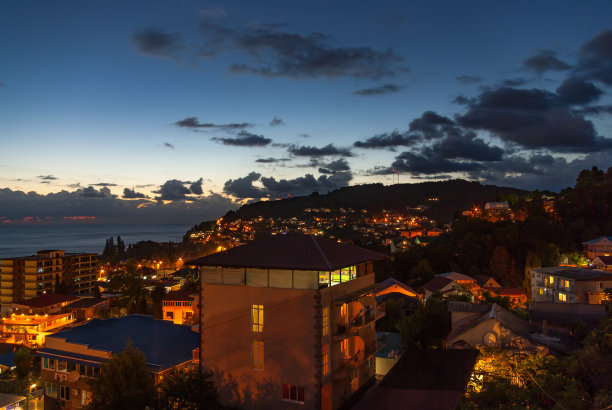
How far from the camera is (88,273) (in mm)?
88062

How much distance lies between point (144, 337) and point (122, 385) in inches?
397

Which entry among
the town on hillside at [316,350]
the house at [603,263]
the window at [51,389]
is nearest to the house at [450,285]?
the town on hillside at [316,350]

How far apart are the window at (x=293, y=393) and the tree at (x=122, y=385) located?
18.3 ft

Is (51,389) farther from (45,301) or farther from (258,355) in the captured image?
(45,301)

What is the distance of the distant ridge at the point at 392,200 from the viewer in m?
149

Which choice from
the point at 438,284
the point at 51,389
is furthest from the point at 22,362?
the point at 438,284

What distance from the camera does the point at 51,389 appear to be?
24.2 m

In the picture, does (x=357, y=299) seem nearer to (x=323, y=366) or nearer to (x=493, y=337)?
(x=323, y=366)

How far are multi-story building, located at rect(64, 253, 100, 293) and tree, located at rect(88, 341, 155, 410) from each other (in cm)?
7341

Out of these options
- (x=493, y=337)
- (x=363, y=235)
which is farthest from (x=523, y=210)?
(x=493, y=337)

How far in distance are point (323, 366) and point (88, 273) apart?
85.3m

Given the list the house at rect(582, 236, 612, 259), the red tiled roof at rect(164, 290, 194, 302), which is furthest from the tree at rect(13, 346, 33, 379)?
the house at rect(582, 236, 612, 259)

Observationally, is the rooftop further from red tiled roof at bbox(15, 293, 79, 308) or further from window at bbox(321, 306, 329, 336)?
red tiled roof at bbox(15, 293, 79, 308)

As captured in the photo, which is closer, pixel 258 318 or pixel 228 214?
pixel 258 318
